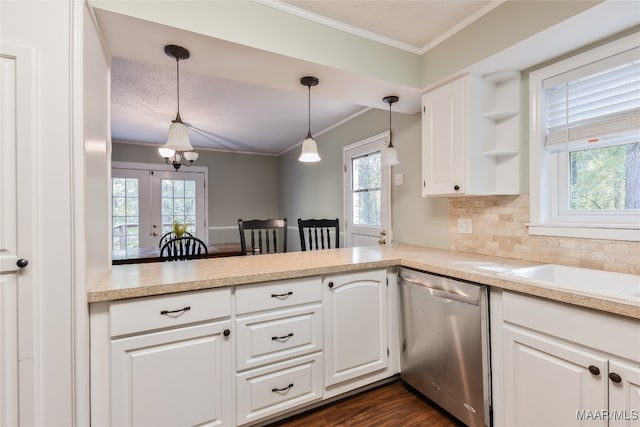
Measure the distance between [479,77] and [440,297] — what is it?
4.68 ft

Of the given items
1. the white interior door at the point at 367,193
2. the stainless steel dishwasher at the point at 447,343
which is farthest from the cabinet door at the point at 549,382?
the white interior door at the point at 367,193

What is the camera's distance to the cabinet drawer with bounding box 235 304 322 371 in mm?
1526

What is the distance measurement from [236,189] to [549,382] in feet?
17.9

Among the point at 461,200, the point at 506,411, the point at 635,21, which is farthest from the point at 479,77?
the point at 506,411

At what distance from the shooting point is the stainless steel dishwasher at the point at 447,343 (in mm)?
1507

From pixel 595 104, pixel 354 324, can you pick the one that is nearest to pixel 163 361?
pixel 354 324

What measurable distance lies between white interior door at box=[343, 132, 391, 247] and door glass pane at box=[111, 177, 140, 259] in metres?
3.71

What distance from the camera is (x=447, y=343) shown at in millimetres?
1671

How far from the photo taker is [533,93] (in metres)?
1.85

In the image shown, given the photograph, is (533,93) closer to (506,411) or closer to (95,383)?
(506,411)

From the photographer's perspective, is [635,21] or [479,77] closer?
[635,21]

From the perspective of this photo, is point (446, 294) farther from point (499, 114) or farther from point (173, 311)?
point (173, 311)

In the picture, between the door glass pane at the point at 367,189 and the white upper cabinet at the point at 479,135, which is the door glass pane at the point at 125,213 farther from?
the white upper cabinet at the point at 479,135

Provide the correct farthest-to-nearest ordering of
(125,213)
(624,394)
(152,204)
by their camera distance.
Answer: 1. (152,204)
2. (125,213)
3. (624,394)
